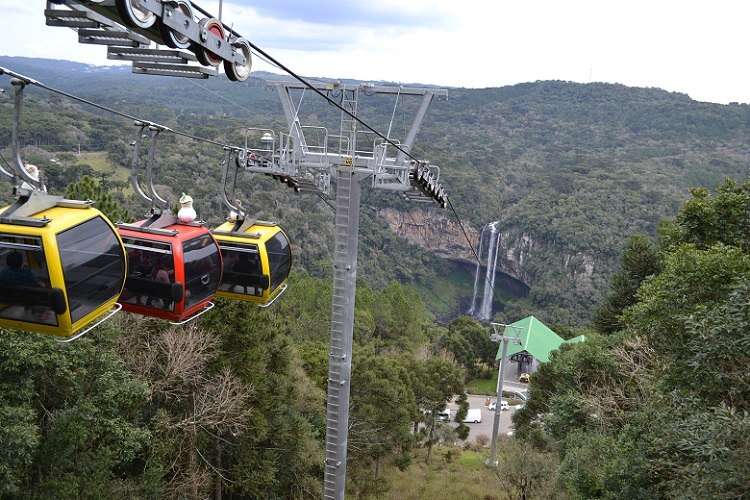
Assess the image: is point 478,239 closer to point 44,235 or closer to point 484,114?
point 484,114

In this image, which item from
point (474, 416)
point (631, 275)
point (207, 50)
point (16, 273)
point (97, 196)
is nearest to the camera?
point (207, 50)

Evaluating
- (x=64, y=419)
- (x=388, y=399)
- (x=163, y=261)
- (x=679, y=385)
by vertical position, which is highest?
(x=163, y=261)

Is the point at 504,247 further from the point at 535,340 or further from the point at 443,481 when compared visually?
the point at 443,481

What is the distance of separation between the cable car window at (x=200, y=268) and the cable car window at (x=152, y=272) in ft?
0.51

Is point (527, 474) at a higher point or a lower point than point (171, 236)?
lower

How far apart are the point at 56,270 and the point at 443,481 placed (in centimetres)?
1480

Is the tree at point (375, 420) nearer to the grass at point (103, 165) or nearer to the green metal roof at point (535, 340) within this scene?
the green metal roof at point (535, 340)

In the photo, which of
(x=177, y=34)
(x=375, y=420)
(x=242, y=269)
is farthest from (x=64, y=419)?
(x=375, y=420)

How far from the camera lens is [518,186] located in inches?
4478

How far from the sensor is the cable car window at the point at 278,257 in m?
7.37

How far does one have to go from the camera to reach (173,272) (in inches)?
229

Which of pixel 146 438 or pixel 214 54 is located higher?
pixel 214 54

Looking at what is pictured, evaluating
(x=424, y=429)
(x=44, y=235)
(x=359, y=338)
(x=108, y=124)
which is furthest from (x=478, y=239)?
(x=44, y=235)

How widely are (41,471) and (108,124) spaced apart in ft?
265
